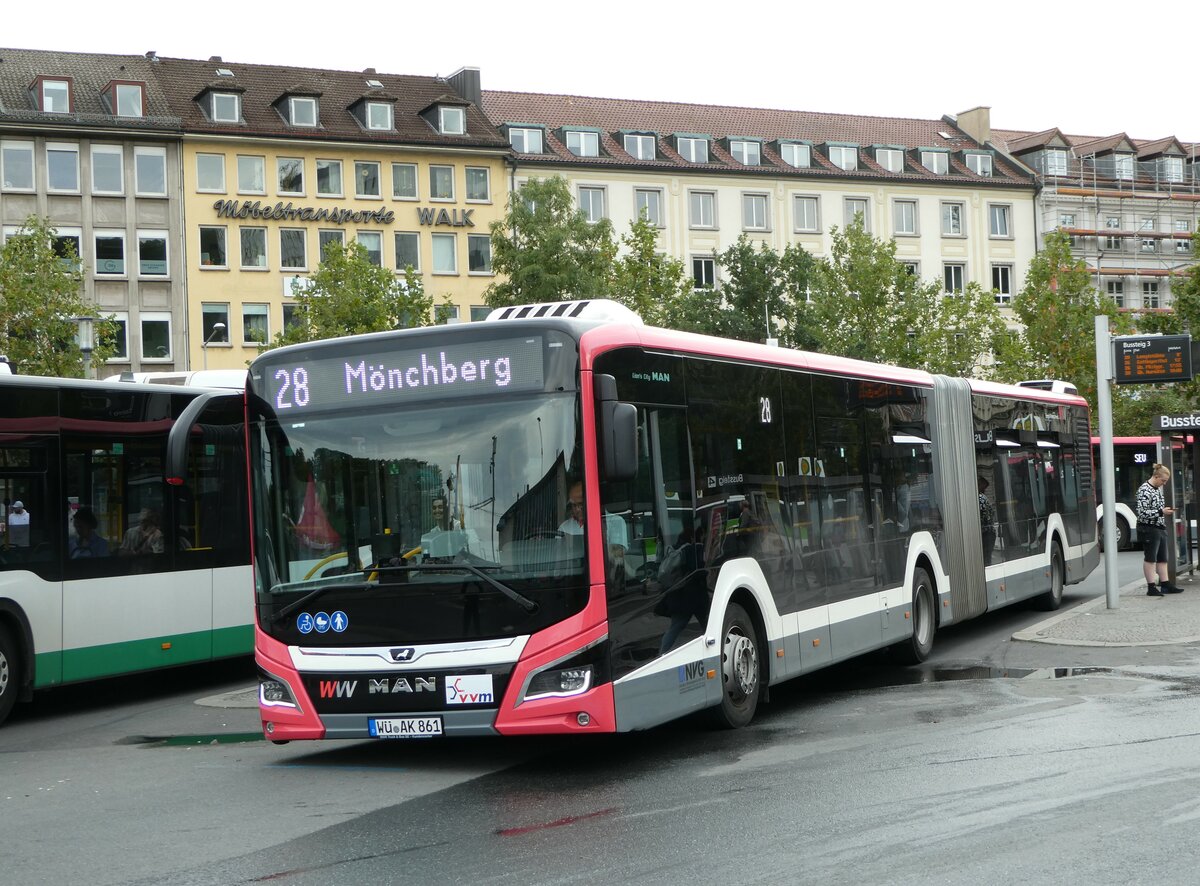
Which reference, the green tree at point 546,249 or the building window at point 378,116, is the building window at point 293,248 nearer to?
the building window at point 378,116

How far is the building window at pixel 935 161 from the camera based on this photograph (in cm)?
7619

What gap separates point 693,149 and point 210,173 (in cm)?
2168

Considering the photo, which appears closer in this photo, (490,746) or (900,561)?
(490,746)

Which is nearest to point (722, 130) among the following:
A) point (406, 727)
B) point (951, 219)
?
point (951, 219)

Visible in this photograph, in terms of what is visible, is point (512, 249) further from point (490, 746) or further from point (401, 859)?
point (401, 859)

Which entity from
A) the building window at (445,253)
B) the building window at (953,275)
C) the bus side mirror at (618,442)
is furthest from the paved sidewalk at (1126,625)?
the building window at (953,275)

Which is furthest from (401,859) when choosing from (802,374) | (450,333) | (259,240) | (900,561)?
(259,240)

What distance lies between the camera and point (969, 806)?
7.91 meters

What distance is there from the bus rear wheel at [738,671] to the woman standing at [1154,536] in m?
12.2

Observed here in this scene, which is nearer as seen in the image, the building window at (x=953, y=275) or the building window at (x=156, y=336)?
the building window at (x=156, y=336)

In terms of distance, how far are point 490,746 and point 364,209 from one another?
177ft

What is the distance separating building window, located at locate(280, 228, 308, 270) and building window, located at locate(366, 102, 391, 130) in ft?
17.7

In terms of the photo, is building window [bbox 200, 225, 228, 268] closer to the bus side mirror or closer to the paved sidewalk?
the paved sidewalk

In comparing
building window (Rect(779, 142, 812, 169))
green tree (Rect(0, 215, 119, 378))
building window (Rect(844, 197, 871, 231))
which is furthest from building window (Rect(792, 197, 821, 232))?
green tree (Rect(0, 215, 119, 378))
